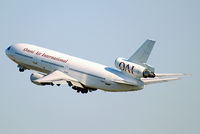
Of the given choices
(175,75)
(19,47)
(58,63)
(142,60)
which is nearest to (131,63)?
(142,60)

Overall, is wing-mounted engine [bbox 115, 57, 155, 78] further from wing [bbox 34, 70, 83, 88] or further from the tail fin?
wing [bbox 34, 70, 83, 88]

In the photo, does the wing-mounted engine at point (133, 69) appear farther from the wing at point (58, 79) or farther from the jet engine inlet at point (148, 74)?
the wing at point (58, 79)

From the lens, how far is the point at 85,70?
73250 millimetres

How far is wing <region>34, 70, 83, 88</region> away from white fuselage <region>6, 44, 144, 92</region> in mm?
634

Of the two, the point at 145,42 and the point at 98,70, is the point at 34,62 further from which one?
the point at 145,42

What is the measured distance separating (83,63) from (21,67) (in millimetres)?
13093

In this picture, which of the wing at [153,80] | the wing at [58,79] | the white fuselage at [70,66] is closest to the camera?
the white fuselage at [70,66]

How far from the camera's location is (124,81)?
224 ft

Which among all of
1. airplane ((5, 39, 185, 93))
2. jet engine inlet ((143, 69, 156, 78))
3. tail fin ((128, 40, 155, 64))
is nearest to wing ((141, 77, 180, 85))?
airplane ((5, 39, 185, 93))

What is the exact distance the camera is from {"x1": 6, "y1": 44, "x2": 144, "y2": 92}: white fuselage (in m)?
70.1

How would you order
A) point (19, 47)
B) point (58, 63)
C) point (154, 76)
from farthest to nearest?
point (19, 47), point (58, 63), point (154, 76)

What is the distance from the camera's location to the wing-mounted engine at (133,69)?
66.6m

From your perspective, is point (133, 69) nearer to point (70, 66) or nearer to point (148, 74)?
point (148, 74)

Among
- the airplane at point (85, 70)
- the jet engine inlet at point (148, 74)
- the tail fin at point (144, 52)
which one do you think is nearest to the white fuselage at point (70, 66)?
the airplane at point (85, 70)
